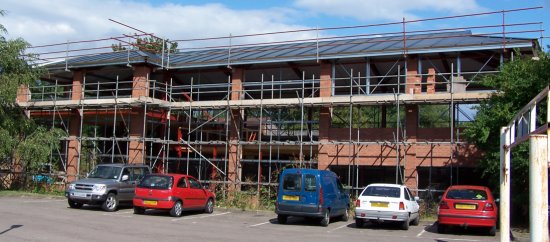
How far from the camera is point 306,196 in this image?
1695 cm

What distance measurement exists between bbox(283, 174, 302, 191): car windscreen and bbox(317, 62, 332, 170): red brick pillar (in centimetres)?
604

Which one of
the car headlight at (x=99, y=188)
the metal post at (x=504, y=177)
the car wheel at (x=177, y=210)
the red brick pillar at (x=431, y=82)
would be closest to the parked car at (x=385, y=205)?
the car wheel at (x=177, y=210)

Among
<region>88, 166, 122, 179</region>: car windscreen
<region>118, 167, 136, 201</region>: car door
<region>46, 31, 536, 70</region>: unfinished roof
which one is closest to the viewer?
<region>118, 167, 136, 201</region>: car door

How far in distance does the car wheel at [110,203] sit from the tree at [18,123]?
859 centimetres

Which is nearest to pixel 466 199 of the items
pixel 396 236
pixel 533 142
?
pixel 396 236

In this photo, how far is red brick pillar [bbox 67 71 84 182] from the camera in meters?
28.0

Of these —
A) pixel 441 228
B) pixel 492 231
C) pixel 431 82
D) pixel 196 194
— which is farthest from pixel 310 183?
pixel 431 82

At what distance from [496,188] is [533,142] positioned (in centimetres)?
1326

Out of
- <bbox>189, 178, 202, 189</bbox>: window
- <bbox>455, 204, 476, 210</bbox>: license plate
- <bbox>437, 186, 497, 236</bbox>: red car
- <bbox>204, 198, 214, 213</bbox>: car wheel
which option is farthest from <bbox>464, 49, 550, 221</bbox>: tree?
<bbox>189, 178, 202, 189</bbox>: window

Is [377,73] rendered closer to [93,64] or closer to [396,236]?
[396,236]

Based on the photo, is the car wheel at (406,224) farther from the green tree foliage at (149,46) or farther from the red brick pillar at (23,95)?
the red brick pillar at (23,95)

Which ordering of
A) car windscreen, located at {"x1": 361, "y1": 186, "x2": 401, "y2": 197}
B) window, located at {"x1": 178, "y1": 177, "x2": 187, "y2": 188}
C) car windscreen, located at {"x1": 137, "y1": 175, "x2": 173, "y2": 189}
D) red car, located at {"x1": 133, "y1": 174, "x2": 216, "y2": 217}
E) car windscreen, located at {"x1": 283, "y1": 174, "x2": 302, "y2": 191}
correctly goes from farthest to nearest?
1. window, located at {"x1": 178, "y1": 177, "x2": 187, "y2": 188}
2. car windscreen, located at {"x1": 137, "y1": 175, "x2": 173, "y2": 189}
3. red car, located at {"x1": 133, "y1": 174, "x2": 216, "y2": 217}
4. car windscreen, located at {"x1": 283, "y1": 174, "x2": 302, "y2": 191}
5. car windscreen, located at {"x1": 361, "y1": 186, "x2": 401, "y2": 197}

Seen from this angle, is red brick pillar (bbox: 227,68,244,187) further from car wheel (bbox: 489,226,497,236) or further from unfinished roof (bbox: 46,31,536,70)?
car wheel (bbox: 489,226,497,236)

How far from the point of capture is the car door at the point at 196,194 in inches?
766
